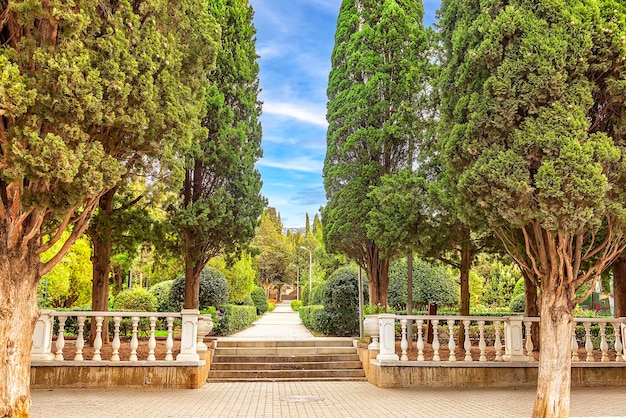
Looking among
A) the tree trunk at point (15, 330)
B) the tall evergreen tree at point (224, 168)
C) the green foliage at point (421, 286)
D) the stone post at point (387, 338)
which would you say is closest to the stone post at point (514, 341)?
the stone post at point (387, 338)

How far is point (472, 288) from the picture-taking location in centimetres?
2844

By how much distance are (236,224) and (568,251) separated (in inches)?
303

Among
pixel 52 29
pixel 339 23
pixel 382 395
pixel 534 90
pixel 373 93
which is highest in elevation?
pixel 339 23

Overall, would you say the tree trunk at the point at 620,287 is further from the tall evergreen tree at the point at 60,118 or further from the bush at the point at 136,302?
the bush at the point at 136,302

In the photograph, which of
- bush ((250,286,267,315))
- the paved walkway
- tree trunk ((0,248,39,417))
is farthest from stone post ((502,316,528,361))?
bush ((250,286,267,315))

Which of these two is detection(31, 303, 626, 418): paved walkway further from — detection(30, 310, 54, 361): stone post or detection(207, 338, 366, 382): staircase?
detection(207, 338, 366, 382): staircase

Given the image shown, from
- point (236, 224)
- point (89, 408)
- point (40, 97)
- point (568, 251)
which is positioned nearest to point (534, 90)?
point (568, 251)

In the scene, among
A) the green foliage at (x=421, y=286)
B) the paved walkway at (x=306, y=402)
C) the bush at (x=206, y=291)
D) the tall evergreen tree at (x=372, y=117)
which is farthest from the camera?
the green foliage at (x=421, y=286)

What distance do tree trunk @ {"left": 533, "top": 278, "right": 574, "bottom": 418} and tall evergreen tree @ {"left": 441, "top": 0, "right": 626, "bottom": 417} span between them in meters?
0.01

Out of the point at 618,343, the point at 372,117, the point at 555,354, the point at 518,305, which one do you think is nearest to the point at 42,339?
the point at 555,354

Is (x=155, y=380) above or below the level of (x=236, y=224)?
below

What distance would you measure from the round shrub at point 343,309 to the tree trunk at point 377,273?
2136 mm

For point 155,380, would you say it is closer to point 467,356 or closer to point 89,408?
point 89,408

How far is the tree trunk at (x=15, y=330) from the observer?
518cm
